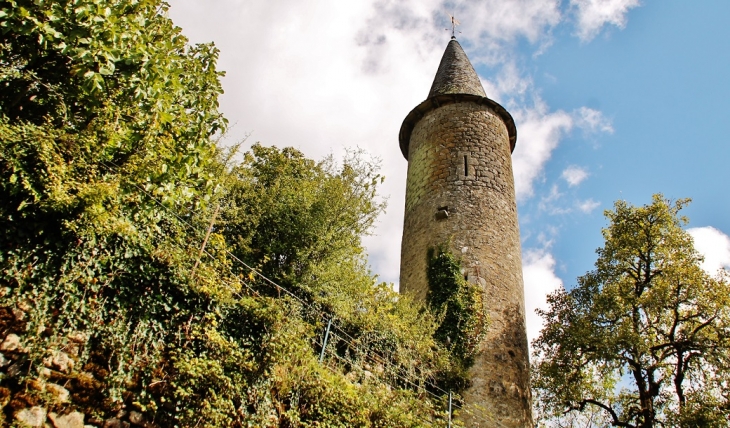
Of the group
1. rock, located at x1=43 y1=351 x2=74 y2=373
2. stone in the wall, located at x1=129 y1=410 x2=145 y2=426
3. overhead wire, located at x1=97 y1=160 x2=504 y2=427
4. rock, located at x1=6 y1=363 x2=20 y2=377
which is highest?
overhead wire, located at x1=97 y1=160 x2=504 y2=427

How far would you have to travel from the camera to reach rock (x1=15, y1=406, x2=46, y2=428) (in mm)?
4262

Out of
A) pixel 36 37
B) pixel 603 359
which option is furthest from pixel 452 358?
pixel 36 37

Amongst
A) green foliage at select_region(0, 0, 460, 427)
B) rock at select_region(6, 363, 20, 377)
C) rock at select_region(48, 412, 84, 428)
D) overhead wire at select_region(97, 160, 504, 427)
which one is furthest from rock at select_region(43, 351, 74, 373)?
overhead wire at select_region(97, 160, 504, 427)

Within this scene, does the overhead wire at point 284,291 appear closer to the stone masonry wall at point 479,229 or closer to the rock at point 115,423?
the stone masonry wall at point 479,229

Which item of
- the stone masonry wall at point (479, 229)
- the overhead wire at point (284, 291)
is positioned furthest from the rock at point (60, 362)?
the stone masonry wall at point (479, 229)

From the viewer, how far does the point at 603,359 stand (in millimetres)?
11844

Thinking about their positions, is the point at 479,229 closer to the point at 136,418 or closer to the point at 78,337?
the point at 136,418

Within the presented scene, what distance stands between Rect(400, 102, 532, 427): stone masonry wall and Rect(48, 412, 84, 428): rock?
6512 mm

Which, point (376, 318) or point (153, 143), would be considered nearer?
point (153, 143)

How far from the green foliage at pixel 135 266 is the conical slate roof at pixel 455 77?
8609 mm

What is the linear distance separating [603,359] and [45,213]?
1186cm

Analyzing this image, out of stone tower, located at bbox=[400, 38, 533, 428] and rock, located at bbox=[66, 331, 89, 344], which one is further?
stone tower, located at bbox=[400, 38, 533, 428]

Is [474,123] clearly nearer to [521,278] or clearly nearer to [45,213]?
[521,278]

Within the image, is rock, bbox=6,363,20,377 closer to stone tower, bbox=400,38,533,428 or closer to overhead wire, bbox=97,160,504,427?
overhead wire, bbox=97,160,504,427
